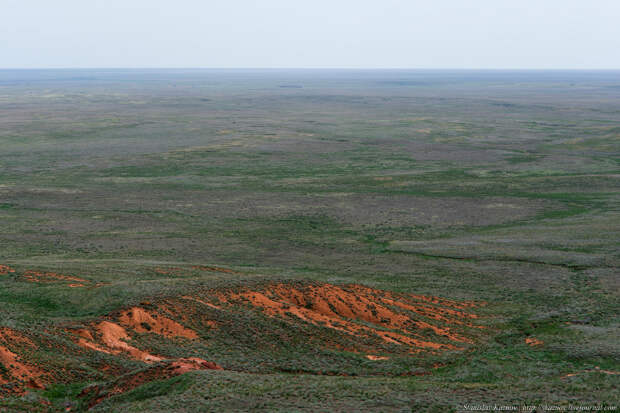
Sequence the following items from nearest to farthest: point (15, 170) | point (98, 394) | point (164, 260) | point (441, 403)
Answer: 1. point (441, 403)
2. point (98, 394)
3. point (164, 260)
4. point (15, 170)

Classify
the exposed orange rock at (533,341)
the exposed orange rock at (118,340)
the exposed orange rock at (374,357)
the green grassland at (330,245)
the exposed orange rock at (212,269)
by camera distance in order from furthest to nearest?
the exposed orange rock at (212,269), the exposed orange rock at (533,341), the exposed orange rock at (374,357), the exposed orange rock at (118,340), the green grassland at (330,245)

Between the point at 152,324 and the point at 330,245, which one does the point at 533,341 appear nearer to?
the point at 152,324

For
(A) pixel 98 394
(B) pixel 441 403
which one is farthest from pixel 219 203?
(B) pixel 441 403

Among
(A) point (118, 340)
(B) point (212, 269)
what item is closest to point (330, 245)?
(B) point (212, 269)

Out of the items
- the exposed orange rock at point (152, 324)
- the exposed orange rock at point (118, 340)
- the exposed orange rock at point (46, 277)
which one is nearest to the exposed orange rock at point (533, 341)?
the exposed orange rock at point (152, 324)

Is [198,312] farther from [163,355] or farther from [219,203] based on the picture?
[219,203]

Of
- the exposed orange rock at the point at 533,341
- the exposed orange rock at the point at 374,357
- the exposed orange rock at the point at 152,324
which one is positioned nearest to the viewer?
the exposed orange rock at the point at 374,357

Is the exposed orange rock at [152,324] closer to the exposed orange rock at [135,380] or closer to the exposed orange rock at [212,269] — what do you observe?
the exposed orange rock at [135,380]

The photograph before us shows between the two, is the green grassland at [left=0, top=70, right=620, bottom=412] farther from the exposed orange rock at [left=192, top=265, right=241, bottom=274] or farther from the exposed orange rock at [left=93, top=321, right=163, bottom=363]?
the exposed orange rock at [left=192, top=265, right=241, bottom=274]
